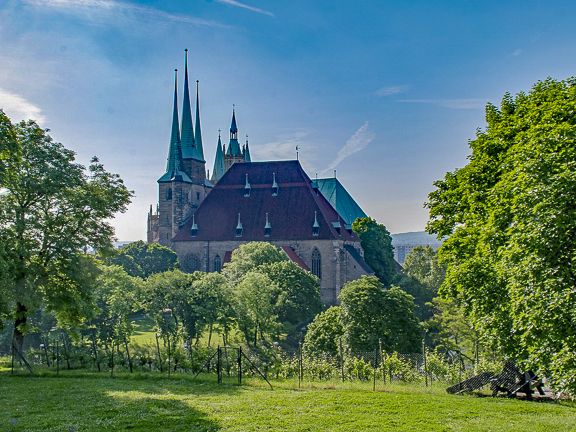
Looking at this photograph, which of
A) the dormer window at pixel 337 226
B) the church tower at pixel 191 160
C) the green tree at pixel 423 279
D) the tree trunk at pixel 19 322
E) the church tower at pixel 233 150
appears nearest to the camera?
the tree trunk at pixel 19 322

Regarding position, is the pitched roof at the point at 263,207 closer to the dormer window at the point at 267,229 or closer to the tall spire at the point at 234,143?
the dormer window at the point at 267,229

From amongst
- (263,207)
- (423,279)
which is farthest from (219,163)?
(423,279)

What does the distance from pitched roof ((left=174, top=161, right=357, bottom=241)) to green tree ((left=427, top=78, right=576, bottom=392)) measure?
39.6 m

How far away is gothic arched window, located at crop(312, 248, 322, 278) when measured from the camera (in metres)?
58.0

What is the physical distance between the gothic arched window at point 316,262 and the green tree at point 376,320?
93.7 feet

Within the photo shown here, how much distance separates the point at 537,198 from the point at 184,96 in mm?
60126

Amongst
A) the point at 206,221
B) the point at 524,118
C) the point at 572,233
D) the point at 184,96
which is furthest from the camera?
the point at 184,96

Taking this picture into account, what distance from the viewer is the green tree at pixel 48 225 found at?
68.2 ft

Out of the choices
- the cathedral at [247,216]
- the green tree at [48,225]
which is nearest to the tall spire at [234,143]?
the cathedral at [247,216]

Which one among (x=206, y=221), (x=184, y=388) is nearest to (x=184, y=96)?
(x=206, y=221)

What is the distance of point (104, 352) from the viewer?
22.1 metres

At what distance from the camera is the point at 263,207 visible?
202 feet

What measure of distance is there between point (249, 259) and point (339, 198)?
1174 inches

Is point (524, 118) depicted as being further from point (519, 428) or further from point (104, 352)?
point (104, 352)
